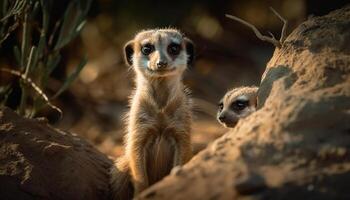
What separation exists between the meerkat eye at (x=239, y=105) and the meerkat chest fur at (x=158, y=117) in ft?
1.27

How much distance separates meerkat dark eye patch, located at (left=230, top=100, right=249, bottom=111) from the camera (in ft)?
17.1

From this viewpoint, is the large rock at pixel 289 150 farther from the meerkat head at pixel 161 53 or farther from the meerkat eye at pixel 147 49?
the meerkat eye at pixel 147 49

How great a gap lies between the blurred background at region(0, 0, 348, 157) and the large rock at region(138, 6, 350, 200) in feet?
12.6

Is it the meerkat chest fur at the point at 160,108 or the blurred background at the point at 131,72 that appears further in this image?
the blurred background at the point at 131,72

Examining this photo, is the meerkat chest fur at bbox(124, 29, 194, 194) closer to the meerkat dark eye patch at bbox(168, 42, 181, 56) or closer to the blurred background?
the meerkat dark eye patch at bbox(168, 42, 181, 56)

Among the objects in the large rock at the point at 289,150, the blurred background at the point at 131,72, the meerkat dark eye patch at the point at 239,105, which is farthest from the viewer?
the blurred background at the point at 131,72

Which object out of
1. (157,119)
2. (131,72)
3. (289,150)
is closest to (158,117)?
(157,119)

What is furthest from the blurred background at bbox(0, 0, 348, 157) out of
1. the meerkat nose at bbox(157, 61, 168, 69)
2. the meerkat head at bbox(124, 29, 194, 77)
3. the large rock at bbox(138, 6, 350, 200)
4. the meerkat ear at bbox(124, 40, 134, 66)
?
the large rock at bbox(138, 6, 350, 200)

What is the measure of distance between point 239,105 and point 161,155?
2.54ft

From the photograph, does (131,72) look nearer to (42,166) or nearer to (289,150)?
(42,166)

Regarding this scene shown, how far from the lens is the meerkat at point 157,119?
4906 mm

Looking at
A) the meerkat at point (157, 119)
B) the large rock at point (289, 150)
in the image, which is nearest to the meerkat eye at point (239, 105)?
the meerkat at point (157, 119)

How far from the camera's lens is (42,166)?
4.58 m

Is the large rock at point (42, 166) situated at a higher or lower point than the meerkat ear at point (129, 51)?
lower
